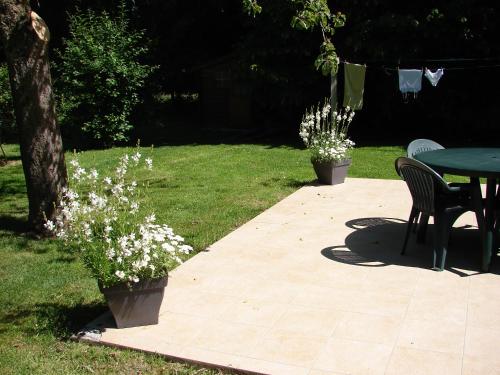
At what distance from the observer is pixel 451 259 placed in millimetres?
5180

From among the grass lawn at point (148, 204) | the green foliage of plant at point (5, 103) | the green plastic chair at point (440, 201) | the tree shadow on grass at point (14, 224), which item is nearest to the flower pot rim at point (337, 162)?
the grass lawn at point (148, 204)

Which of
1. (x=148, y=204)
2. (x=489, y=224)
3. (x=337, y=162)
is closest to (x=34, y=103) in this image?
(x=148, y=204)

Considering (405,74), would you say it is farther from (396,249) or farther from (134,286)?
(134,286)

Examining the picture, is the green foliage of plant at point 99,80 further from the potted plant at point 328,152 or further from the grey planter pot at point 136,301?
the grey planter pot at point 136,301

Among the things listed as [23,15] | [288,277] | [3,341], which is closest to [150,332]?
[3,341]

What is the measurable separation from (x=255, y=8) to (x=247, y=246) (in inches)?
98.6

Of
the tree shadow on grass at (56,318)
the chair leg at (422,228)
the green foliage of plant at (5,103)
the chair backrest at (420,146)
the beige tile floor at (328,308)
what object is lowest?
the tree shadow on grass at (56,318)

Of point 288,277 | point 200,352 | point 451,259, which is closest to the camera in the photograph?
point 200,352

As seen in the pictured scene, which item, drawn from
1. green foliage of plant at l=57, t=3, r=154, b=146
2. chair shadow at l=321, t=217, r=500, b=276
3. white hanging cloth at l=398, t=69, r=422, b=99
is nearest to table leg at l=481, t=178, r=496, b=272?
chair shadow at l=321, t=217, r=500, b=276

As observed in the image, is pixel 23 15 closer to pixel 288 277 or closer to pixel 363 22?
pixel 288 277

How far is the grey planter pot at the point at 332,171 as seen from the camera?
8500mm

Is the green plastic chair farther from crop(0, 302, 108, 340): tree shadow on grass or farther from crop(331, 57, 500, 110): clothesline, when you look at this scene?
crop(331, 57, 500, 110): clothesline

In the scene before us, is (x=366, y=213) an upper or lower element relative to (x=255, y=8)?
lower

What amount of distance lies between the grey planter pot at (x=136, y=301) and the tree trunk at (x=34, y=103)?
2.40 metres
